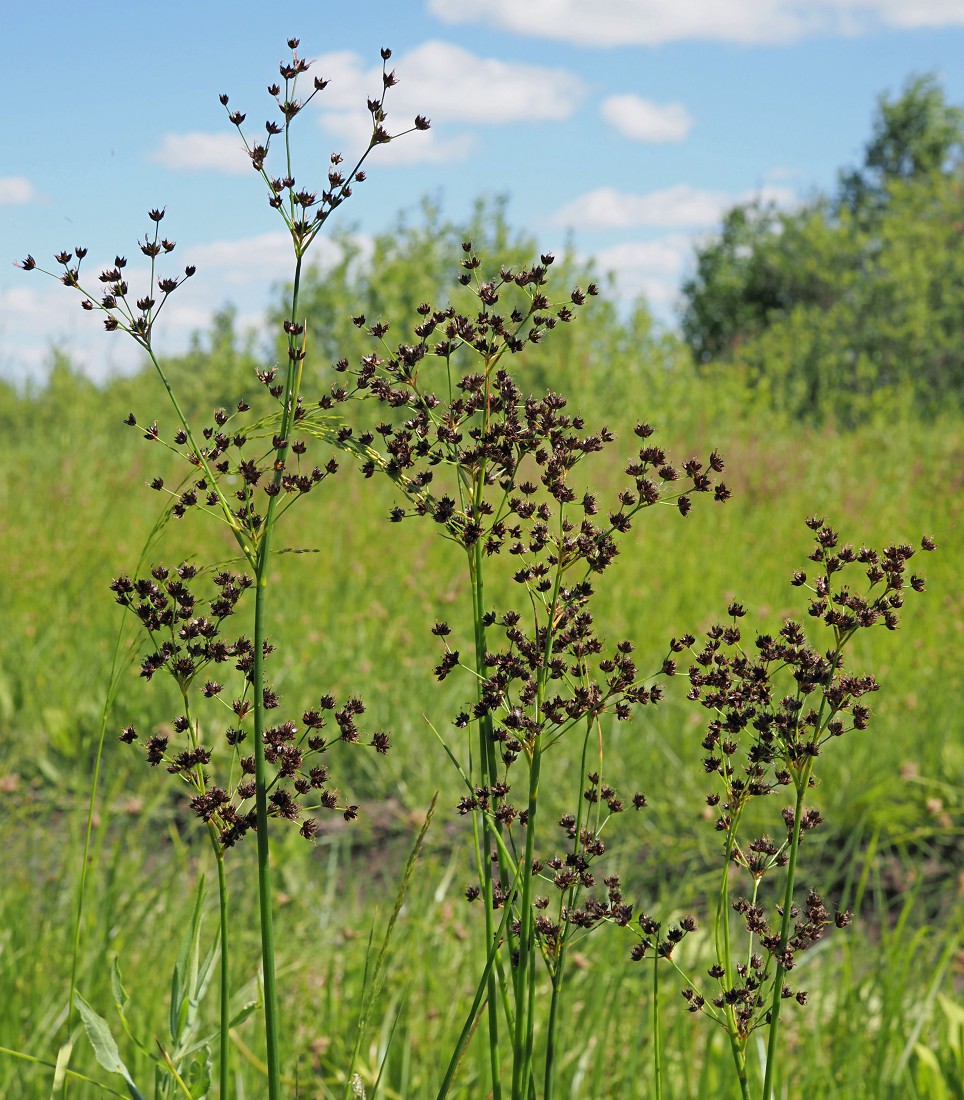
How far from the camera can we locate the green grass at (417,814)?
3.06m

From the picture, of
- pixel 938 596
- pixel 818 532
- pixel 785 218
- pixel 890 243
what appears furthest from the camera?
pixel 785 218

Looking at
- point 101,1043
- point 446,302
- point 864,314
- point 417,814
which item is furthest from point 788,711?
point 864,314

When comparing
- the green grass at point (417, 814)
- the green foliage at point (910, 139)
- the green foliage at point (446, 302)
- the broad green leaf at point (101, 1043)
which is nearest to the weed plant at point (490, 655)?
the broad green leaf at point (101, 1043)

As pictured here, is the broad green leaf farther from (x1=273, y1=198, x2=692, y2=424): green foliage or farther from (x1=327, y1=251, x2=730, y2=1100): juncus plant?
(x1=273, y1=198, x2=692, y2=424): green foliage

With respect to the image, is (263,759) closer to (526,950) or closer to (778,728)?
(526,950)

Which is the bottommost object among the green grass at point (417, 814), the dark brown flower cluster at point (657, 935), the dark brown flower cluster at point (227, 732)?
the green grass at point (417, 814)

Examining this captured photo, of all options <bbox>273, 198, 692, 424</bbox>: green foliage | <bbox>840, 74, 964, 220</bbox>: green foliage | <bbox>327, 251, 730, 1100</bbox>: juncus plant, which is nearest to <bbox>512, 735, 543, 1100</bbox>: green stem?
<bbox>327, 251, 730, 1100</bbox>: juncus plant

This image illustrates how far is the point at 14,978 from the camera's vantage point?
301 cm

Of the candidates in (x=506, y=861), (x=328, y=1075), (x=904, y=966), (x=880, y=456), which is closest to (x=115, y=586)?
(x=506, y=861)

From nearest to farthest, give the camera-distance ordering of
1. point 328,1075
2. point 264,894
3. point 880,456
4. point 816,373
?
point 264,894, point 328,1075, point 880,456, point 816,373

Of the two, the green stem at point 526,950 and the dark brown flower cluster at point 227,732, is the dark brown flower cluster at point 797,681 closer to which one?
the green stem at point 526,950

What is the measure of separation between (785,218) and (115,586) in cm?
3193

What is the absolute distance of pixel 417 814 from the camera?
527 centimetres

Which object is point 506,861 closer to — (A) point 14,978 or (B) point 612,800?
(B) point 612,800
